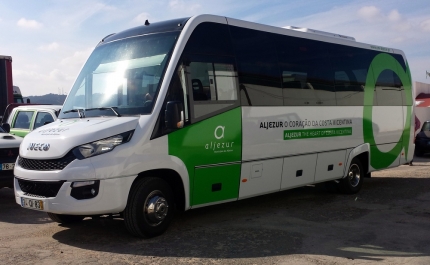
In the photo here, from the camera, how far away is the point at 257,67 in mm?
8914

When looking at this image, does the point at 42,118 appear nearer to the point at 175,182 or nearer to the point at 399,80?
the point at 175,182

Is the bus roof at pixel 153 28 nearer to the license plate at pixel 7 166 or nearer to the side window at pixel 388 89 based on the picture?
the license plate at pixel 7 166

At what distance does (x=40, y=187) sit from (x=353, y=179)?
7171 mm

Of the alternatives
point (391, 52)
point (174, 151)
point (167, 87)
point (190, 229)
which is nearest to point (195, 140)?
point (174, 151)

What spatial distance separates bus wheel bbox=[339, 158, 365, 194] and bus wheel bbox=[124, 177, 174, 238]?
16.8 ft

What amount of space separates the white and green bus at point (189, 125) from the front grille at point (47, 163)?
0.05 ft

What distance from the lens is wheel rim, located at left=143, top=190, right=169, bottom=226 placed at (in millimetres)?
7098

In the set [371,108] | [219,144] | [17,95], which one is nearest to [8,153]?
[219,144]

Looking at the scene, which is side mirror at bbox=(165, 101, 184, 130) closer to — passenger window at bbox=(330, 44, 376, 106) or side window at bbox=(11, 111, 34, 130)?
passenger window at bbox=(330, 44, 376, 106)

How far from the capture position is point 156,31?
791cm

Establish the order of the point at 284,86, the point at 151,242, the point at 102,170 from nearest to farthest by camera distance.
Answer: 1. the point at 102,170
2. the point at 151,242
3. the point at 284,86

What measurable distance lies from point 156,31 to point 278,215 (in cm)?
375

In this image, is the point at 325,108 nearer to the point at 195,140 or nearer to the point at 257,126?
the point at 257,126

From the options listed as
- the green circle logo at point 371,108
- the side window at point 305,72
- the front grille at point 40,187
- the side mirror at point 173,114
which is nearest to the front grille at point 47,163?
the front grille at point 40,187
